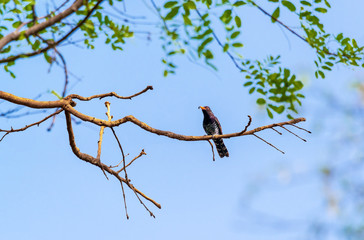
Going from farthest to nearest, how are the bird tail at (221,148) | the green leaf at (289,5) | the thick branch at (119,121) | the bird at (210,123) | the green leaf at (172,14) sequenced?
the bird at (210,123), the bird tail at (221,148), the thick branch at (119,121), the green leaf at (289,5), the green leaf at (172,14)

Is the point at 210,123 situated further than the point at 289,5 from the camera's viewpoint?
Yes

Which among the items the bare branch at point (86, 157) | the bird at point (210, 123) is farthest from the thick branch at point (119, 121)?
the bird at point (210, 123)

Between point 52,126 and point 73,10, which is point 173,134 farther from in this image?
point 73,10

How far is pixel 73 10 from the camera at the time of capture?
3.24 meters

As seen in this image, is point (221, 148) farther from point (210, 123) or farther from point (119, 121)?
point (119, 121)

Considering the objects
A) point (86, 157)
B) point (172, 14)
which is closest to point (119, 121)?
point (86, 157)

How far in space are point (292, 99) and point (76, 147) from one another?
236 centimetres

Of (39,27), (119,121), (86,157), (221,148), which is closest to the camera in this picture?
(39,27)

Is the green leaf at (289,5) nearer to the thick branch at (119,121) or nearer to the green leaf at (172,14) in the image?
the green leaf at (172,14)

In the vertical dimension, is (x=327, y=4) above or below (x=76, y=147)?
above

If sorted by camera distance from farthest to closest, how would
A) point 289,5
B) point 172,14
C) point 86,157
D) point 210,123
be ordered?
point 210,123, point 86,157, point 289,5, point 172,14

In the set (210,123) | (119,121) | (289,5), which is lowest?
(119,121)

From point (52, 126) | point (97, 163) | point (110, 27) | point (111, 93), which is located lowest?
point (97, 163)

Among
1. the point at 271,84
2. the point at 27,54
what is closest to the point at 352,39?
the point at 271,84
